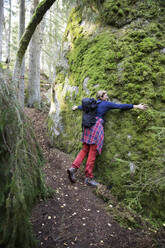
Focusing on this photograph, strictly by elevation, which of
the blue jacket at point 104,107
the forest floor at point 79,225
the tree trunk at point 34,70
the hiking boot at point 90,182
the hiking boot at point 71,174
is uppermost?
the tree trunk at point 34,70

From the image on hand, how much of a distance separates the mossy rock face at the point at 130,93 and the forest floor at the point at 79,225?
22.3 inches

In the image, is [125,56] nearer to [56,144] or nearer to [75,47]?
[75,47]

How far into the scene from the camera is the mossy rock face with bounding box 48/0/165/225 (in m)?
3.52

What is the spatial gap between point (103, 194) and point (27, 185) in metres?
2.52

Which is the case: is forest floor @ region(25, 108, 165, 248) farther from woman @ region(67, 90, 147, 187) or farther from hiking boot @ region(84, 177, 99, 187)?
woman @ region(67, 90, 147, 187)

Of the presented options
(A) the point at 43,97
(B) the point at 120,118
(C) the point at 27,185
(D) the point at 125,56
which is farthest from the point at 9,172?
(A) the point at 43,97

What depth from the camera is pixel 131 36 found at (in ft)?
14.7

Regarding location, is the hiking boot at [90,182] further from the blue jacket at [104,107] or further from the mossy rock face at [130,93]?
the blue jacket at [104,107]

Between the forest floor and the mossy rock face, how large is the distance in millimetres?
568

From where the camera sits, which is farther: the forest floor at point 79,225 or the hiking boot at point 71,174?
the hiking boot at point 71,174

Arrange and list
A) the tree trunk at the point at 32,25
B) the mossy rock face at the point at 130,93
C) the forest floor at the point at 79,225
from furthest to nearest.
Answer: the tree trunk at the point at 32,25, the mossy rock face at the point at 130,93, the forest floor at the point at 79,225

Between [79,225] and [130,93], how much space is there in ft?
10.1

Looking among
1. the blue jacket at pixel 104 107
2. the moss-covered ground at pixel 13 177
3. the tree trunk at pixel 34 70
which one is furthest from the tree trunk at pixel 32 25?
the tree trunk at pixel 34 70

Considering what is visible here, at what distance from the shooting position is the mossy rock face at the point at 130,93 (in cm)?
352
